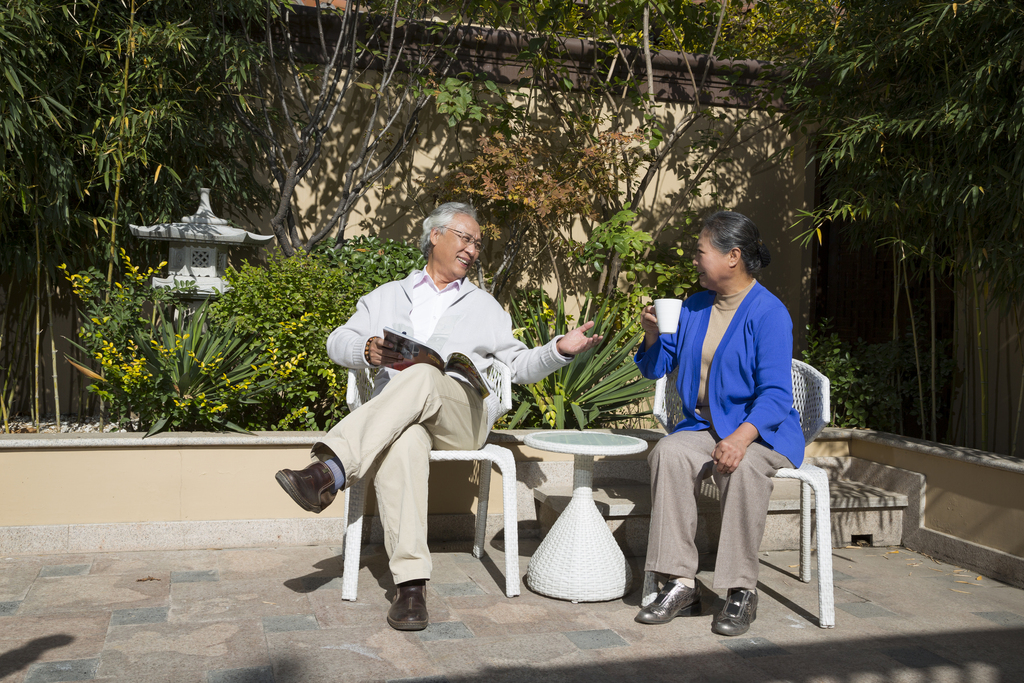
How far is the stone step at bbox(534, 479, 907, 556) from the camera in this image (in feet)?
11.0

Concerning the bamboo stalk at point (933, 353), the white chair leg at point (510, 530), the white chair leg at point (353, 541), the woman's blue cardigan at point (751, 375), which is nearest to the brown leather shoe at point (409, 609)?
the white chair leg at point (353, 541)

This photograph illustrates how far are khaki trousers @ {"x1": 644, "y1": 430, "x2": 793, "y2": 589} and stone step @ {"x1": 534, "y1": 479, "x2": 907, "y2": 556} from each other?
57cm

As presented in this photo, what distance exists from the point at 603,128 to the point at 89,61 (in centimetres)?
306

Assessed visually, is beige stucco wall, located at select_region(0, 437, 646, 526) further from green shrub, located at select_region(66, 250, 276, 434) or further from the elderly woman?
the elderly woman

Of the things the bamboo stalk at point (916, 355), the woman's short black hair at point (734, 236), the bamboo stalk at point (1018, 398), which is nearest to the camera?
the woman's short black hair at point (734, 236)

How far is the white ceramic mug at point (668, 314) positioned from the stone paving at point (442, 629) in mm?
977

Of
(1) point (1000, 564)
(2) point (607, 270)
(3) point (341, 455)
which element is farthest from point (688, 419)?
(2) point (607, 270)

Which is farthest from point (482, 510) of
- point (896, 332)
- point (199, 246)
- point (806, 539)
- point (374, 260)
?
point (896, 332)

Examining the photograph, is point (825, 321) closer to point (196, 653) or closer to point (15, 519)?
point (196, 653)

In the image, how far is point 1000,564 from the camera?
3236 millimetres

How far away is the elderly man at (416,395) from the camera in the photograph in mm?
2596

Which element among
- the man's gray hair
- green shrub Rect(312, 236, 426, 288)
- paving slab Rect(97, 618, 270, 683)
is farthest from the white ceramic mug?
green shrub Rect(312, 236, 426, 288)

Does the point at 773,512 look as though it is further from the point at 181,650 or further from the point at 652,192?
the point at 652,192

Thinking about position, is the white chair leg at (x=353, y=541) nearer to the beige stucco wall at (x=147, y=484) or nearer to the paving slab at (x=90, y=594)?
the paving slab at (x=90, y=594)
